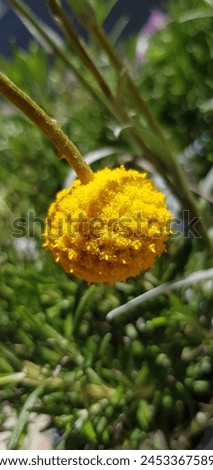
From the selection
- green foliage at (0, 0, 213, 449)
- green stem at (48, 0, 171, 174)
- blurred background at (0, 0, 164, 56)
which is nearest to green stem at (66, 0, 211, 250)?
green stem at (48, 0, 171, 174)

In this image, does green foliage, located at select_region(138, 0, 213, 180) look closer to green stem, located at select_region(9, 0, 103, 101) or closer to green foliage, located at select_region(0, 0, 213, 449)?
green foliage, located at select_region(0, 0, 213, 449)

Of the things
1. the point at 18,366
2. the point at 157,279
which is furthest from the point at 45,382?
the point at 157,279

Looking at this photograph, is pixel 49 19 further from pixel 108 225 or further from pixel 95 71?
pixel 108 225

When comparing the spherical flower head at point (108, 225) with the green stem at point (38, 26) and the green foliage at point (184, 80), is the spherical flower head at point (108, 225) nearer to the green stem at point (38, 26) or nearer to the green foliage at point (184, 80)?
the green stem at point (38, 26)

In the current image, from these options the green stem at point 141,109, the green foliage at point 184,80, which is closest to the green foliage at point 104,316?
the green foliage at point 184,80

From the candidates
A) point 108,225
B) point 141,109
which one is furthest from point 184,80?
point 108,225

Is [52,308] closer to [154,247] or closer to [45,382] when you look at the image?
[45,382]
